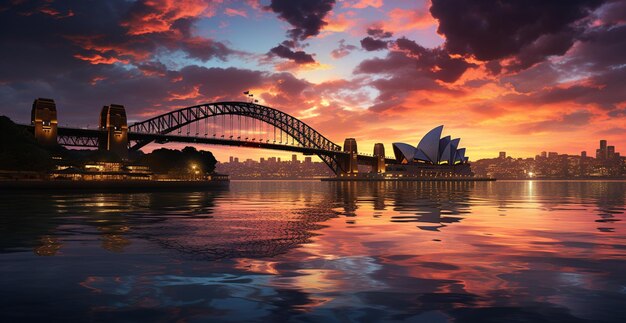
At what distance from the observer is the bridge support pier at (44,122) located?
107 metres

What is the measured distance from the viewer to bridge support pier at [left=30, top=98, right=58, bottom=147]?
10688 centimetres

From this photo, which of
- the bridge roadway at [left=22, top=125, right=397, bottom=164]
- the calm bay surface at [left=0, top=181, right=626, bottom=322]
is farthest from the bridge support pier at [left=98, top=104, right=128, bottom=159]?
the calm bay surface at [left=0, top=181, right=626, bottom=322]

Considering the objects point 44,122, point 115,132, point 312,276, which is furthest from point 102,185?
point 312,276

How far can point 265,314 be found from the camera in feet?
27.5

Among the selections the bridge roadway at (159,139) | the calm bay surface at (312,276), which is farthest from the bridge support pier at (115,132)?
the calm bay surface at (312,276)

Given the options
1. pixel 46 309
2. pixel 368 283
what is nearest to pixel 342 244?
pixel 368 283

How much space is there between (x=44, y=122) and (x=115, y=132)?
51.2 feet

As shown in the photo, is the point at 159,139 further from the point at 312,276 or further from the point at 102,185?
the point at 312,276

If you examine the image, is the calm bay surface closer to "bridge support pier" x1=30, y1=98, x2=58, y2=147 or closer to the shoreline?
the shoreline

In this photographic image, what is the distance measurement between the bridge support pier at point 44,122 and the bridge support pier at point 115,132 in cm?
1252

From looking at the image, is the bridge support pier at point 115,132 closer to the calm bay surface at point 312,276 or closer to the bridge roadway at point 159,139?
the bridge roadway at point 159,139

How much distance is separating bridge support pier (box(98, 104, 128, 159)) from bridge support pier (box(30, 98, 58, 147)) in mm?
12515

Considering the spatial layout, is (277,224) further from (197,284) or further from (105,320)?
(105,320)

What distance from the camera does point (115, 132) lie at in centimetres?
11994
